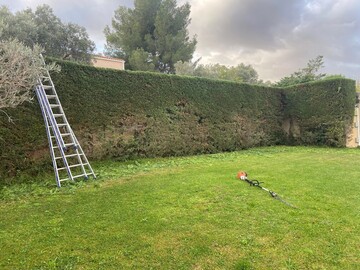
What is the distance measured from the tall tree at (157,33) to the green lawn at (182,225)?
1679cm

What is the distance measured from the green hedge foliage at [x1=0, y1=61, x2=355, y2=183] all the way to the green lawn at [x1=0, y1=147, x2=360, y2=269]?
59.6 inches

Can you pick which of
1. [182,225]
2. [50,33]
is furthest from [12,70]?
[50,33]

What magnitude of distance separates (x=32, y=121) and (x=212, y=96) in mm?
6453

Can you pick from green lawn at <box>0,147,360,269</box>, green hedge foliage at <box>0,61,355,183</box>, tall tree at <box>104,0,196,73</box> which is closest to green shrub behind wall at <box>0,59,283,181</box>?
green hedge foliage at <box>0,61,355,183</box>

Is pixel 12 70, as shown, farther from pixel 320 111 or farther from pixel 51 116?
pixel 320 111

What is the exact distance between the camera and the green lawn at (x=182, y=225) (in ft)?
8.43

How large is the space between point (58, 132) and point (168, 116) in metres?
4.12

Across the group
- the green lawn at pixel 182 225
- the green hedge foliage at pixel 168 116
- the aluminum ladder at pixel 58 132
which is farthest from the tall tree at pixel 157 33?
the green lawn at pixel 182 225

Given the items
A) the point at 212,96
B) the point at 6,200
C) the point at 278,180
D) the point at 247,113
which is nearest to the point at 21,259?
the point at 6,200

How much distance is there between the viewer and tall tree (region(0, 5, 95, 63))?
13.1m

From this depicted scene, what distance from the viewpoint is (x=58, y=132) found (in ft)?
18.6

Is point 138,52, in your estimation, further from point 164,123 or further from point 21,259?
point 21,259

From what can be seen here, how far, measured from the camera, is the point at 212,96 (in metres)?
10.4

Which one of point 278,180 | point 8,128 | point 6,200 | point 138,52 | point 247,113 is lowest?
point 6,200
